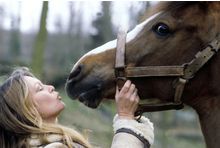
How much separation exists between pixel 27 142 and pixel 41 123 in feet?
0.41

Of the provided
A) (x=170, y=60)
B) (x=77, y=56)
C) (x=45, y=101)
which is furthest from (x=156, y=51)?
(x=77, y=56)

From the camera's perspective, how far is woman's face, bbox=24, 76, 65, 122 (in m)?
2.82

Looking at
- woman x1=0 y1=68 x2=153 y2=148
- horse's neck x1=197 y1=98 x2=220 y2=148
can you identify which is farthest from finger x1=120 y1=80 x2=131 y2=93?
horse's neck x1=197 y1=98 x2=220 y2=148

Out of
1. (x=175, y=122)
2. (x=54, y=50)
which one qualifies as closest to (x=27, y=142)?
(x=54, y=50)

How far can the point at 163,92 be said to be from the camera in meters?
2.94

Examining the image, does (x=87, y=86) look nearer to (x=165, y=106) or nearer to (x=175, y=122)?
(x=165, y=106)

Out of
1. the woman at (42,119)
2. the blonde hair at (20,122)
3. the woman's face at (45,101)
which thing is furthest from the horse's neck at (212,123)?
the woman's face at (45,101)

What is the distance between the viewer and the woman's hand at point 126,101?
281cm

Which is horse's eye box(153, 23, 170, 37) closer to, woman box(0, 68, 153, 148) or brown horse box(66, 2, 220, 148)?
brown horse box(66, 2, 220, 148)

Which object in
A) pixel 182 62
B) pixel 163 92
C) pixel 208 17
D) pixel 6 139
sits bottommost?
pixel 6 139

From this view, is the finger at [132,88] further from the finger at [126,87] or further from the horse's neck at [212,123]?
the horse's neck at [212,123]

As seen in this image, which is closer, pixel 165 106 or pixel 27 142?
pixel 27 142

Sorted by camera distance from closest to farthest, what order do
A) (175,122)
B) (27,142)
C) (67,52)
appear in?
(27,142) → (67,52) → (175,122)

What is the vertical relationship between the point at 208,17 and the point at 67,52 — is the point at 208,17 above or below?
above
